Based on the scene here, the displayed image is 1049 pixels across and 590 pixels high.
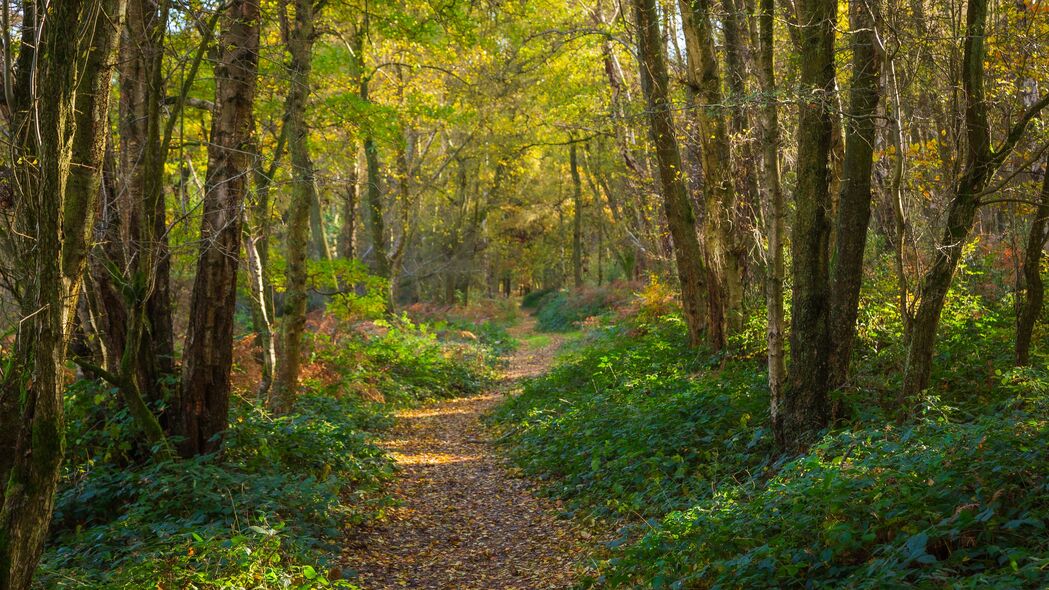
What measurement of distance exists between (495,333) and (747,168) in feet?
49.5

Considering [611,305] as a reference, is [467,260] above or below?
above

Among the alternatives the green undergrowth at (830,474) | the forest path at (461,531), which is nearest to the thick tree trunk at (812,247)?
the green undergrowth at (830,474)

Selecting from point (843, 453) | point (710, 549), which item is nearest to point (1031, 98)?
point (843, 453)

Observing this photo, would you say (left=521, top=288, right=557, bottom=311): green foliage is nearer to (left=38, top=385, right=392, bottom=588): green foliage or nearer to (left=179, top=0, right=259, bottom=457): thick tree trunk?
(left=38, top=385, right=392, bottom=588): green foliage

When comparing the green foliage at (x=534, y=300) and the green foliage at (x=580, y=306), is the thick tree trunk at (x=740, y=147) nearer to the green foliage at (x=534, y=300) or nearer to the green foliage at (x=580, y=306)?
the green foliage at (x=580, y=306)

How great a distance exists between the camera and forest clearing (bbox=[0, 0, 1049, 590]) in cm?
368

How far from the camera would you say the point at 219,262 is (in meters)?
6.78

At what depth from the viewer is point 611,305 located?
89.9ft

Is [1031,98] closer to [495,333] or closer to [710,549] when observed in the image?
[710,549]

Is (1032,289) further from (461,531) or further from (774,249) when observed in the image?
(461,531)

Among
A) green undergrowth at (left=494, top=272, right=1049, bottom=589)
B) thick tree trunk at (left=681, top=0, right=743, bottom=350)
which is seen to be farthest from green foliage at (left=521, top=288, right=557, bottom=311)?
green undergrowth at (left=494, top=272, right=1049, bottom=589)

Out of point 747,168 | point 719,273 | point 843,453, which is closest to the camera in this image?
point 843,453

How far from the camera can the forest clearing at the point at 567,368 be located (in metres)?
3.68

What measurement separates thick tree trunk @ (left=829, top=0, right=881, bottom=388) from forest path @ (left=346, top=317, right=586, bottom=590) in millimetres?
2799
